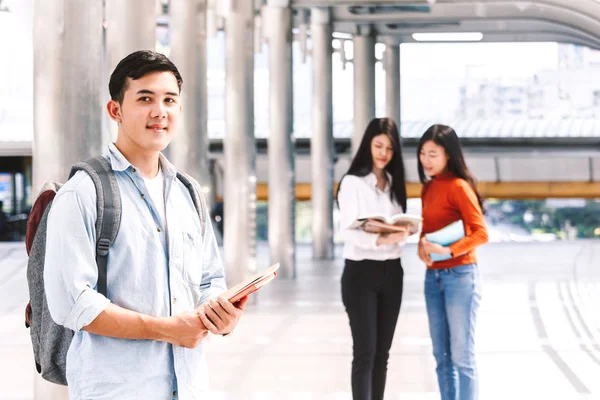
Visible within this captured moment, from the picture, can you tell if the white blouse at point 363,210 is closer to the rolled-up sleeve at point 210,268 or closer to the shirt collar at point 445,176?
the shirt collar at point 445,176

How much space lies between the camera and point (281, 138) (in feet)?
56.5

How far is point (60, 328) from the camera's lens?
8.32 ft

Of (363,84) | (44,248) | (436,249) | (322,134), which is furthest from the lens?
(363,84)

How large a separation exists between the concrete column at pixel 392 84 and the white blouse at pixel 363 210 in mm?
21274

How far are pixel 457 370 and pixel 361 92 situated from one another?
715 inches

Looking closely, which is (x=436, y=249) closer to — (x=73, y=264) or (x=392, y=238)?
(x=392, y=238)

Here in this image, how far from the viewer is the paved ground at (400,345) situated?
281 inches

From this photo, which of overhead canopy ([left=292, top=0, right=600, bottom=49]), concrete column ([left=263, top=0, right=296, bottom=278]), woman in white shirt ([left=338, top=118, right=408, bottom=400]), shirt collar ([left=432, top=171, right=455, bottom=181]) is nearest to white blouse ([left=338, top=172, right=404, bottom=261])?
woman in white shirt ([left=338, top=118, right=408, bottom=400])

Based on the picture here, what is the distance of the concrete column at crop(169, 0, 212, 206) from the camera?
473 inches

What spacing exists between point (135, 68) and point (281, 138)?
48.5 ft

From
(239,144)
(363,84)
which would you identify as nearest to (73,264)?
(239,144)

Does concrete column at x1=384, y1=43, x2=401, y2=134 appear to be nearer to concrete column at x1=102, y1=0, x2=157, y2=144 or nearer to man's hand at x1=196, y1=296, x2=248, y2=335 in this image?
concrete column at x1=102, y1=0, x2=157, y2=144

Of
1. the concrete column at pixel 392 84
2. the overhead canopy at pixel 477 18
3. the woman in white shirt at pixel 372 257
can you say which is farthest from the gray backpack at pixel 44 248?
the concrete column at pixel 392 84

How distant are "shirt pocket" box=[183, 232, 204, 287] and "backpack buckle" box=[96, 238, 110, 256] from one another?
252 mm
